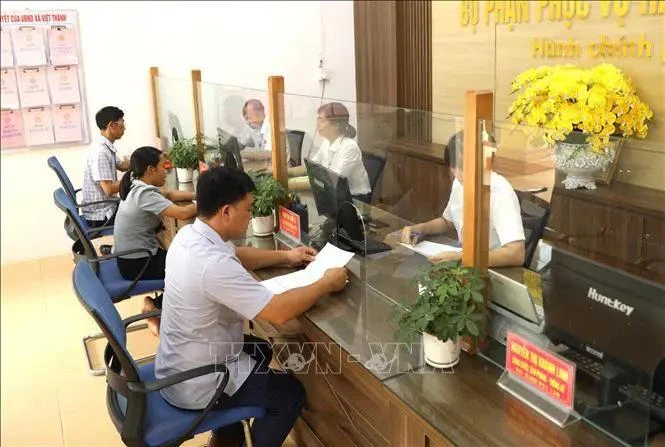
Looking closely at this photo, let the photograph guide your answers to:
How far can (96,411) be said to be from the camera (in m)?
2.75

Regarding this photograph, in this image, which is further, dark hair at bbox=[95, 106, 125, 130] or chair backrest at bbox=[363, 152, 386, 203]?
dark hair at bbox=[95, 106, 125, 130]

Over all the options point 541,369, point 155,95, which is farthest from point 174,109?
point 541,369

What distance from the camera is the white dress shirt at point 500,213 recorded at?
1615mm

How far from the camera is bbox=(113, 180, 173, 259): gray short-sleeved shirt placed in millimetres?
2938

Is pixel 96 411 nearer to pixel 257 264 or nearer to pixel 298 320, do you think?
pixel 257 264

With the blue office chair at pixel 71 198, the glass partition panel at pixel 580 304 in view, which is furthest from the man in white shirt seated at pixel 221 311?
the blue office chair at pixel 71 198

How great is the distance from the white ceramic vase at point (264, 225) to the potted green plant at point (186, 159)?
4.15 feet

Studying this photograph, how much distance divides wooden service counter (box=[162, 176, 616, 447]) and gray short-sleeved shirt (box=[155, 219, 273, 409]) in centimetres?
22

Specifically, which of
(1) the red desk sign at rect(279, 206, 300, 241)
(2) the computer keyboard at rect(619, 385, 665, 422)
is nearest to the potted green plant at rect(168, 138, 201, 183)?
(1) the red desk sign at rect(279, 206, 300, 241)

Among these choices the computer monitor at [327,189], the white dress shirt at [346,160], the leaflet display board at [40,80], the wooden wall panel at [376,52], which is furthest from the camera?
the wooden wall panel at [376,52]

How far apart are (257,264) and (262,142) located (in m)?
0.98

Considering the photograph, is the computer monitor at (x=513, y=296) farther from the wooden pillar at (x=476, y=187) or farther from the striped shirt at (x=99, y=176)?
the striped shirt at (x=99, y=176)

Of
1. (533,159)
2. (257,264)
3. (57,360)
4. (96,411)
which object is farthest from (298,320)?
(57,360)

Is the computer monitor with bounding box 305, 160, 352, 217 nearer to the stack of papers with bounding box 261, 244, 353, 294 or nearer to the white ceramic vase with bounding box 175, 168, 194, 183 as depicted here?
the stack of papers with bounding box 261, 244, 353, 294
